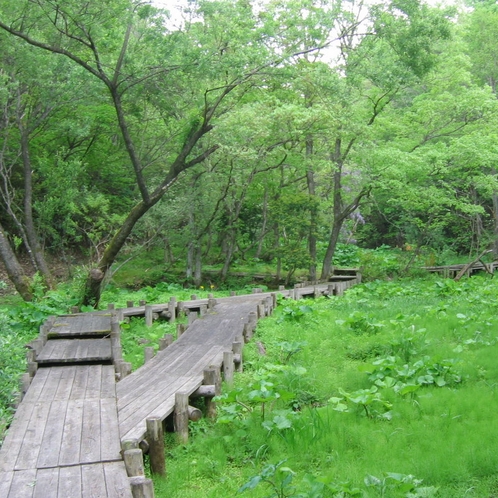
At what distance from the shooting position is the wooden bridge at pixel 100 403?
5211mm

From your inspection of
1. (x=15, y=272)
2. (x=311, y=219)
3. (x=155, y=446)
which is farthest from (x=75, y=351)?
(x=311, y=219)

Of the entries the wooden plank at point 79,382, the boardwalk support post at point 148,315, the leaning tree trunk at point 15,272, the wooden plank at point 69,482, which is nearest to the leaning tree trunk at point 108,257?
the boardwalk support post at point 148,315

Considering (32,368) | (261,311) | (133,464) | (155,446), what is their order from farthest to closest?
(261,311)
(32,368)
(155,446)
(133,464)

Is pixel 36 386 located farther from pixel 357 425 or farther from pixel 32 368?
pixel 357 425

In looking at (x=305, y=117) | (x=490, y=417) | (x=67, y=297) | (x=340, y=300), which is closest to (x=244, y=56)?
(x=305, y=117)

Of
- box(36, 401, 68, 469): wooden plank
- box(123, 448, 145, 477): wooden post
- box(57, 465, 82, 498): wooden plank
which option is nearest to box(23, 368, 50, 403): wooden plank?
box(36, 401, 68, 469): wooden plank

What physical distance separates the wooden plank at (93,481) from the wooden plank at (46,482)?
227 mm

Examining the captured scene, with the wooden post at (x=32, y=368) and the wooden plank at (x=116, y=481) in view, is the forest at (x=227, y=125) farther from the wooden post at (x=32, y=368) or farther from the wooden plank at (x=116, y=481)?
the wooden plank at (x=116, y=481)

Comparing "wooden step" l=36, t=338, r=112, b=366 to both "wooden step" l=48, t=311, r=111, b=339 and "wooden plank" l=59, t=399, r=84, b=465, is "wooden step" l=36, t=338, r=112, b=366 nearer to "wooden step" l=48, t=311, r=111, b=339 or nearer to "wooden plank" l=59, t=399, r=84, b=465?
"wooden step" l=48, t=311, r=111, b=339

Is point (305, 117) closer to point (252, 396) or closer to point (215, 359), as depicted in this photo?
point (215, 359)

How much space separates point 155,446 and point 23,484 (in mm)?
1362

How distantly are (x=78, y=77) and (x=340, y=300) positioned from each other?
9239 millimetres

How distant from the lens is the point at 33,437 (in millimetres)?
6102

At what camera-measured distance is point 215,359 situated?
352 inches
